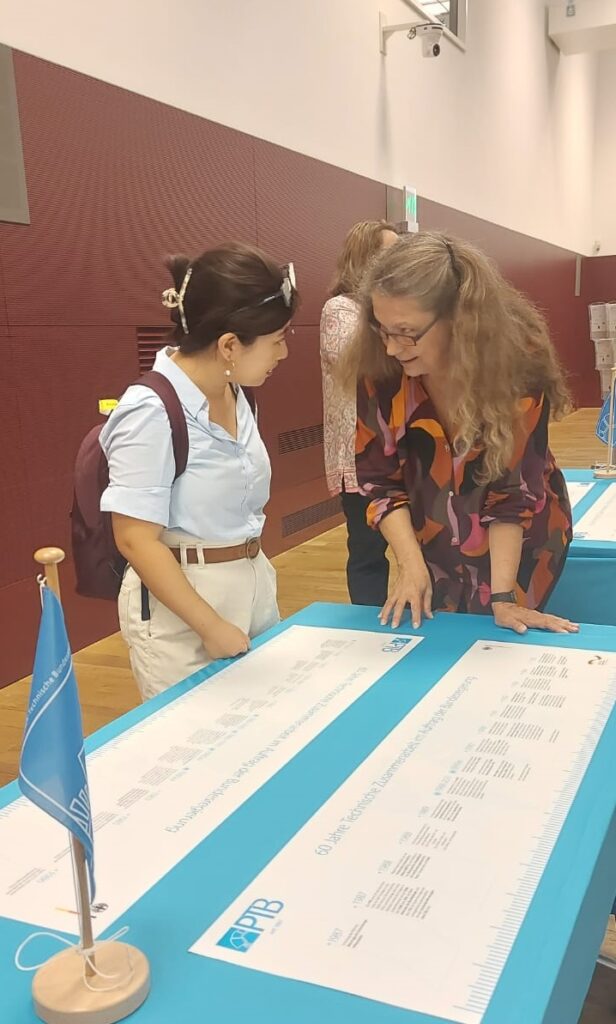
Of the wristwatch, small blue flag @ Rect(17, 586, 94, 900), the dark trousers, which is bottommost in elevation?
the dark trousers

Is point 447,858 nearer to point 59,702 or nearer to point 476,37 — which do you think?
point 59,702

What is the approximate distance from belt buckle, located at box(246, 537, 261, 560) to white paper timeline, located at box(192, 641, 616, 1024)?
514mm

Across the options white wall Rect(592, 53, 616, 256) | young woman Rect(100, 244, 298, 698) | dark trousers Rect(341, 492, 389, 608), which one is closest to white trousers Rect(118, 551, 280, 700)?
young woman Rect(100, 244, 298, 698)

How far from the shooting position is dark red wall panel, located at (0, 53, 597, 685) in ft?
10.2

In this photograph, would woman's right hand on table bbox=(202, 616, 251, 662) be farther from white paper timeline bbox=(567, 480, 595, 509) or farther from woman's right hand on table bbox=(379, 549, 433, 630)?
white paper timeline bbox=(567, 480, 595, 509)

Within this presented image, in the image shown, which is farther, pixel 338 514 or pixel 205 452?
pixel 338 514

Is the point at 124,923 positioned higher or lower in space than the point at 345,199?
lower

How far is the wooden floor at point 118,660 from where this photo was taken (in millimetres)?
2730

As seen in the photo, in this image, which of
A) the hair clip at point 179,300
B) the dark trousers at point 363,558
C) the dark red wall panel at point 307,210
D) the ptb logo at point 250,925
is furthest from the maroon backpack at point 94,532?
the dark red wall panel at point 307,210

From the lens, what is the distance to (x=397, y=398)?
174cm

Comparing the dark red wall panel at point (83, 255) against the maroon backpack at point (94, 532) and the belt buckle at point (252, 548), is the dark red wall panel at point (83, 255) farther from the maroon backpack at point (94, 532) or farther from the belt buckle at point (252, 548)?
the belt buckle at point (252, 548)

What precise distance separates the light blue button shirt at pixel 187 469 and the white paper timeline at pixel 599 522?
0.99m

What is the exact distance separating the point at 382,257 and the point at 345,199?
4.22 metres

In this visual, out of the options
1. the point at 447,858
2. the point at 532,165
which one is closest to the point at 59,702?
the point at 447,858
